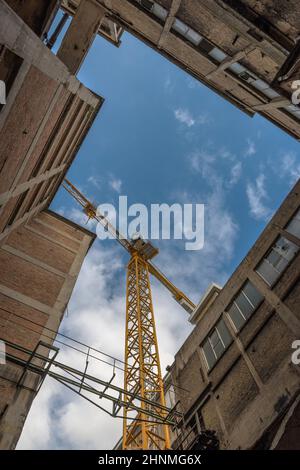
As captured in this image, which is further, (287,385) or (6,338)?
(6,338)

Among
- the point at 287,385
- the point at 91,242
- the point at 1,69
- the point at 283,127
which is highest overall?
the point at 283,127

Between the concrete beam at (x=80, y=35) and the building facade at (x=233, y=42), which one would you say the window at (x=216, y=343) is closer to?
the building facade at (x=233, y=42)

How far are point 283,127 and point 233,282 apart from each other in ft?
22.0

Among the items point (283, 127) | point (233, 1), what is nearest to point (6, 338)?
point (233, 1)

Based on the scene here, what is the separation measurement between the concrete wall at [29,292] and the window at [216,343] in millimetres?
5556

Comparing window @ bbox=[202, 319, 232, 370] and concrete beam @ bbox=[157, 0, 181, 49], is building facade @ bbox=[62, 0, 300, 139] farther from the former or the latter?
window @ bbox=[202, 319, 232, 370]

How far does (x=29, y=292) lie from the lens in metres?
10.1

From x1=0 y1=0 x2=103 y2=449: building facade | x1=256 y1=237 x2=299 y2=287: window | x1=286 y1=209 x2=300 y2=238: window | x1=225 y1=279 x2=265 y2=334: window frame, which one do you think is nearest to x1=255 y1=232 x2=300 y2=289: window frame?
x1=256 y1=237 x2=299 y2=287: window

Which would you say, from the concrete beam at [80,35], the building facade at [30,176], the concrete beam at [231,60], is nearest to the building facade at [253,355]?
the concrete beam at [231,60]

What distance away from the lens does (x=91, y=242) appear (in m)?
16.6

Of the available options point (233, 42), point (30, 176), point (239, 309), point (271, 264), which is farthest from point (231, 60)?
point (239, 309)

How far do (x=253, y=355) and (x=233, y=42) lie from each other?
31.1ft

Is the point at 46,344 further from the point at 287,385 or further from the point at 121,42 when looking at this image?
the point at 121,42

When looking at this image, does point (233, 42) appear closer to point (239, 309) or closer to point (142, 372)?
point (239, 309)
